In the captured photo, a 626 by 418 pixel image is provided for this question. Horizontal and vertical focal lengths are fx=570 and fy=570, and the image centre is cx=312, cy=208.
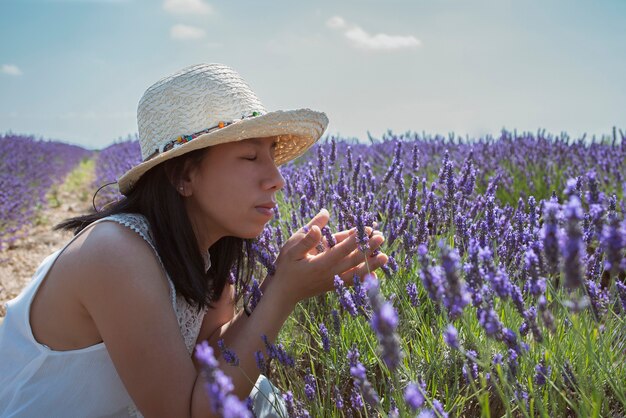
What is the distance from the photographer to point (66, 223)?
2.15 metres

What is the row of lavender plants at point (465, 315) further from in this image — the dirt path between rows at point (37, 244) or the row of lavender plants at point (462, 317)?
the dirt path between rows at point (37, 244)

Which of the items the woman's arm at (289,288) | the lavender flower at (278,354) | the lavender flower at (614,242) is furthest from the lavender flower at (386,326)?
the woman's arm at (289,288)

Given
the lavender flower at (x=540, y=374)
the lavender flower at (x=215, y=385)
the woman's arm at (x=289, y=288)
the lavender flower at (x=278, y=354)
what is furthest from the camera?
the woman's arm at (x=289, y=288)

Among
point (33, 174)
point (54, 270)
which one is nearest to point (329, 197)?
point (54, 270)

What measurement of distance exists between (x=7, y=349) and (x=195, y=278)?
0.69m

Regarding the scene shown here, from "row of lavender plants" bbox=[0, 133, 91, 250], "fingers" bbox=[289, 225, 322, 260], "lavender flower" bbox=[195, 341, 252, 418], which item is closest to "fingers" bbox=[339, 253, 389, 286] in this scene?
"fingers" bbox=[289, 225, 322, 260]

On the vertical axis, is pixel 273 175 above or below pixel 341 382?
above

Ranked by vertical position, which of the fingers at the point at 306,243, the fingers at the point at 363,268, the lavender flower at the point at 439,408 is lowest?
the lavender flower at the point at 439,408

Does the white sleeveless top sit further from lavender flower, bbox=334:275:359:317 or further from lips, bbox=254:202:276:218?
lavender flower, bbox=334:275:359:317

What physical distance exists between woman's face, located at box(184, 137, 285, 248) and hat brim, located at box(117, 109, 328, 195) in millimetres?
59

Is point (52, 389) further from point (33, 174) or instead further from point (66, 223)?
point (33, 174)

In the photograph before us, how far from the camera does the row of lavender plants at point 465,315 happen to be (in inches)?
40.3

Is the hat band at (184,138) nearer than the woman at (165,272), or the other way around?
the woman at (165,272)

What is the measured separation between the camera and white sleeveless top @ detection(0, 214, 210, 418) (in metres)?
1.79
